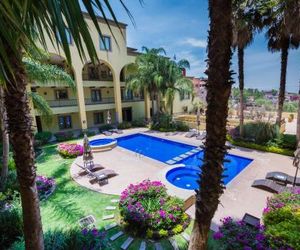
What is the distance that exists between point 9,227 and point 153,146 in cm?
1388

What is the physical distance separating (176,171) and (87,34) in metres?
11.5

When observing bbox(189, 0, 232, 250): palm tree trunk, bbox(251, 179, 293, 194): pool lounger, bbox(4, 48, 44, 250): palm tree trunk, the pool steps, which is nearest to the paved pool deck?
bbox(251, 179, 293, 194): pool lounger

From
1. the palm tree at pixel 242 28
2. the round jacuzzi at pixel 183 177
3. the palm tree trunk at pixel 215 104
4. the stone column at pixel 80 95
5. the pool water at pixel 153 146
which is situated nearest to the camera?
the palm tree trunk at pixel 215 104

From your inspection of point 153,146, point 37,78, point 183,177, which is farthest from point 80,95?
point 183,177

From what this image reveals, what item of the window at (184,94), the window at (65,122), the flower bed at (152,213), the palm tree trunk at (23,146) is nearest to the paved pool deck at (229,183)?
the flower bed at (152,213)

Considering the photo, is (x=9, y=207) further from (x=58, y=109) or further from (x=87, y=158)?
(x=58, y=109)

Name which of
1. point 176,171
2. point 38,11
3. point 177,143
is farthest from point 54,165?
point 38,11

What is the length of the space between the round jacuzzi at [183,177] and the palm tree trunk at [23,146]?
8.16 m

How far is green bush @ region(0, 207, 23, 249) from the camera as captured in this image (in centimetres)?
607

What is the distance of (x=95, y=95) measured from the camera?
91.6 feet

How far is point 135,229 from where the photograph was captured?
22.5 feet

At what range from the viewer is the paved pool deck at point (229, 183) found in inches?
322

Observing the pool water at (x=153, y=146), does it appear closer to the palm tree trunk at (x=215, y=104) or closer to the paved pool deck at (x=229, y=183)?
the paved pool deck at (x=229, y=183)

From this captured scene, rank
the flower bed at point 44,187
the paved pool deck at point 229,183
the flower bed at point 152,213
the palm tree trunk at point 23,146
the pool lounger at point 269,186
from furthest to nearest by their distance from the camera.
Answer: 1. the flower bed at point 44,187
2. the pool lounger at point 269,186
3. the paved pool deck at point 229,183
4. the flower bed at point 152,213
5. the palm tree trunk at point 23,146
